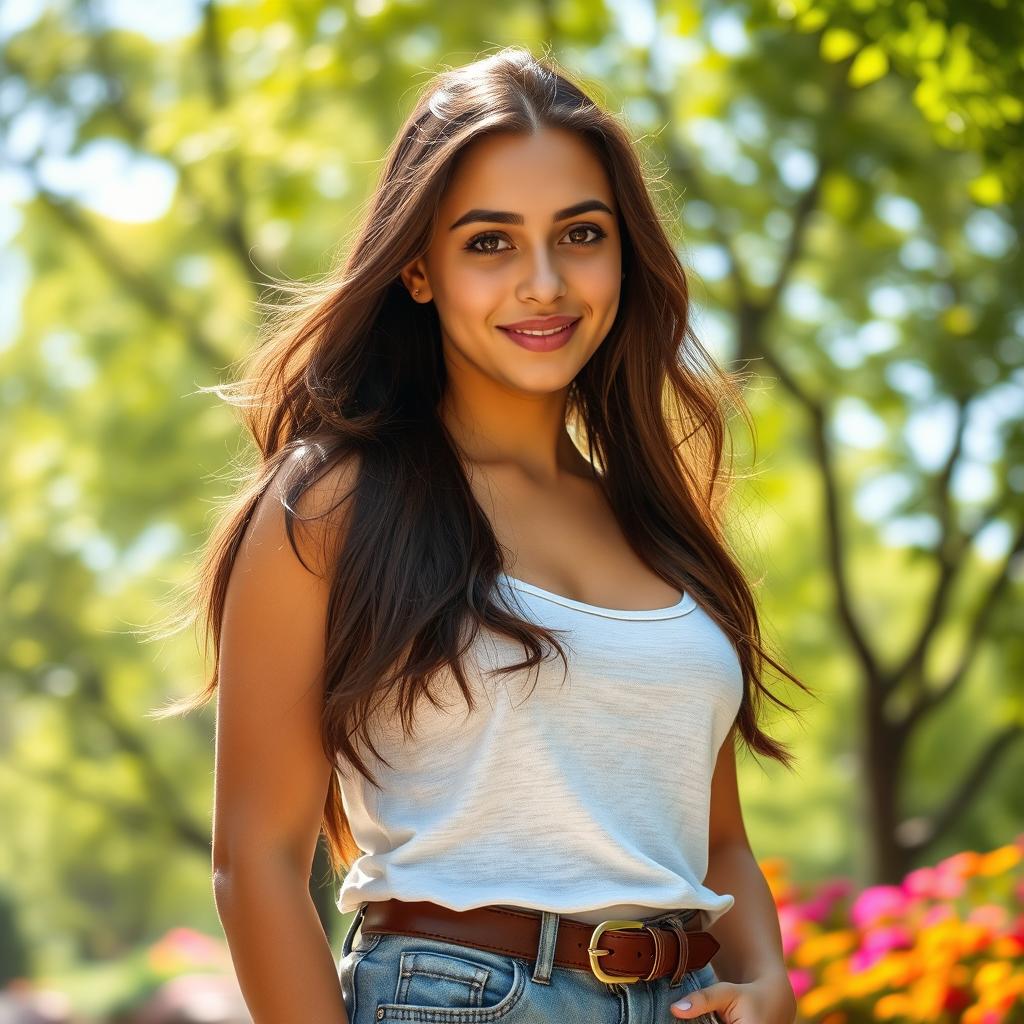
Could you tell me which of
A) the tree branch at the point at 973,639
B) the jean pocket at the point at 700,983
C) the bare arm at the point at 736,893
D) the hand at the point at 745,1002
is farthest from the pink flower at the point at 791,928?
the tree branch at the point at 973,639

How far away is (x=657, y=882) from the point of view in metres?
2.21

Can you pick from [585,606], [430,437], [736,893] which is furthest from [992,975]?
[430,437]

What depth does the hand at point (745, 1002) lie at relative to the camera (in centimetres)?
222

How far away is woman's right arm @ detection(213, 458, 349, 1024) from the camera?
207cm

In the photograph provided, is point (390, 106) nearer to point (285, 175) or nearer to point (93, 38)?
point (285, 175)

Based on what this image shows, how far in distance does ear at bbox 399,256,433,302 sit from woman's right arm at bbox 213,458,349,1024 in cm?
57

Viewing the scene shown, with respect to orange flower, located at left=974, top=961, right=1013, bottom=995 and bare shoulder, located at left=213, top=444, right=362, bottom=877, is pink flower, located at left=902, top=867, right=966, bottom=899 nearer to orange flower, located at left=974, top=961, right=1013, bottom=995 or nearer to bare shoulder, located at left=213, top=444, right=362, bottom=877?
orange flower, located at left=974, top=961, right=1013, bottom=995

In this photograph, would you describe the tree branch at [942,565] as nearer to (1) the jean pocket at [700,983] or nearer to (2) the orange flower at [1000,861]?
(2) the orange flower at [1000,861]

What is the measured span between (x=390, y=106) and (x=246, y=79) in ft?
5.47

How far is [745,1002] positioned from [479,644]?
69 cm

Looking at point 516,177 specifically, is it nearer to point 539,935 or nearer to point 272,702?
point 272,702

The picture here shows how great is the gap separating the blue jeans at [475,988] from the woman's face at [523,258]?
36.0 inches

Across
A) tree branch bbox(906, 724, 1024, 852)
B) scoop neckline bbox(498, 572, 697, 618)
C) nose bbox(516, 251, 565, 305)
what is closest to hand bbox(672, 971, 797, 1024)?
scoop neckline bbox(498, 572, 697, 618)

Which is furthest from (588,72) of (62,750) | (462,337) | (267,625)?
(62,750)
